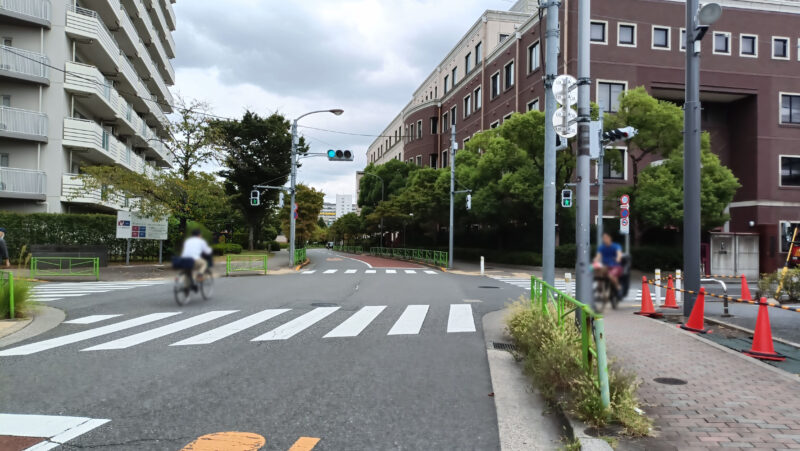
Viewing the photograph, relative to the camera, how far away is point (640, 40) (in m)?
2.81

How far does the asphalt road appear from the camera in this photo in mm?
8000

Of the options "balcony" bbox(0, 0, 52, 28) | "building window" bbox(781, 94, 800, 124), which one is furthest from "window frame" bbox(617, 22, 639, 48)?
"building window" bbox(781, 94, 800, 124)

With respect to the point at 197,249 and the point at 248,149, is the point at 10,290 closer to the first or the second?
the point at 248,149

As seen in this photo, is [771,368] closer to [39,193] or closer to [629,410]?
[629,410]

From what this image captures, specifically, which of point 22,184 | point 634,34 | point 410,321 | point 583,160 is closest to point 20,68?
point 22,184

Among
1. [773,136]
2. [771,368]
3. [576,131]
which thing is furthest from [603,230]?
[773,136]

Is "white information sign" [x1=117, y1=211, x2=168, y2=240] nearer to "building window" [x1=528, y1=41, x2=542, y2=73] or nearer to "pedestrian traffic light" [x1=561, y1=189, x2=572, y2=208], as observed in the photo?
"pedestrian traffic light" [x1=561, y1=189, x2=572, y2=208]

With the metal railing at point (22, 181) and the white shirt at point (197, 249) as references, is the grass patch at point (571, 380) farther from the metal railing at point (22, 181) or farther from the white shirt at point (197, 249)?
the metal railing at point (22, 181)

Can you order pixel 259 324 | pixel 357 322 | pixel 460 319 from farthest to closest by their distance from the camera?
1. pixel 460 319
2. pixel 357 322
3. pixel 259 324

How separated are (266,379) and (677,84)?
15.9 meters

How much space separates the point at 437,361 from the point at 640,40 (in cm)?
985

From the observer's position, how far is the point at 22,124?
3156cm

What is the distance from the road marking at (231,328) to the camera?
13.1 meters

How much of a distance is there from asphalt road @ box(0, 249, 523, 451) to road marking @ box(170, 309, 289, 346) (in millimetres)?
53
